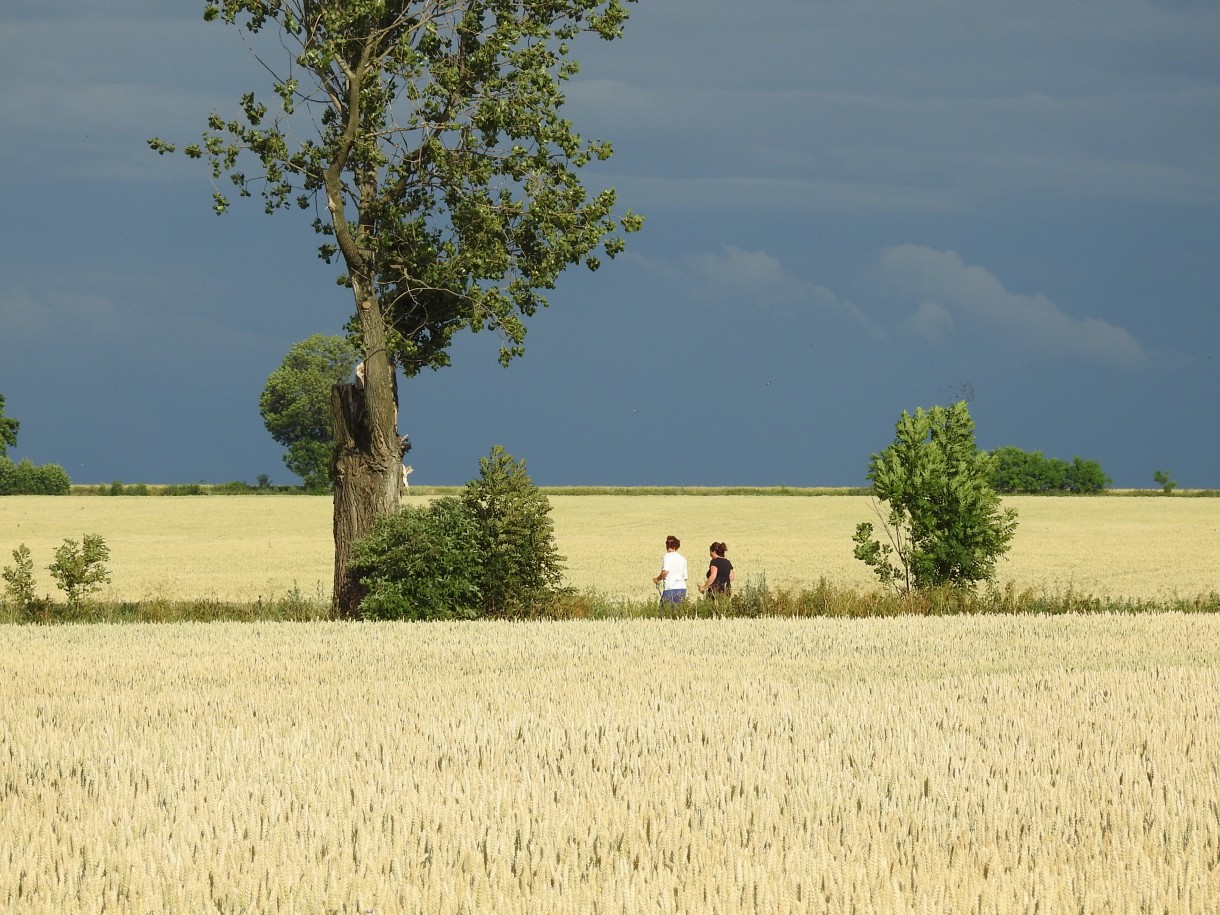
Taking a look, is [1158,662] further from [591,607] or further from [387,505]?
[387,505]

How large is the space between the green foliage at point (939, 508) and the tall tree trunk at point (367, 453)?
9.09 meters

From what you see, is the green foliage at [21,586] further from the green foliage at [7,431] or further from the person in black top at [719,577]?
the green foliage at [7,431]

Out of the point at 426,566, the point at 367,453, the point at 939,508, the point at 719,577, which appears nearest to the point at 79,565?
the point at 367,453

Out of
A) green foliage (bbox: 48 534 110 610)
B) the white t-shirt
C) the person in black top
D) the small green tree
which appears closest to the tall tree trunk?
green foliage (bbox: 48 534 110 610)

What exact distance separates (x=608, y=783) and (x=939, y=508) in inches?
706

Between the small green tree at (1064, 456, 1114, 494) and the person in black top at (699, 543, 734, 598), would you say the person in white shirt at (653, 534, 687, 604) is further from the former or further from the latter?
the small green tree at (1064, 456, 1114, 494)

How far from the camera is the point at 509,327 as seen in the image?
24359 millimetres

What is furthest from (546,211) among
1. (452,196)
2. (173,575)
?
(173,575)

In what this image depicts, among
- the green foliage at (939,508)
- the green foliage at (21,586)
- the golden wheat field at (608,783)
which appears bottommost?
the golden wheat field at (608,783)

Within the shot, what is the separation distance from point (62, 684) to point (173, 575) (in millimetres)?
27197

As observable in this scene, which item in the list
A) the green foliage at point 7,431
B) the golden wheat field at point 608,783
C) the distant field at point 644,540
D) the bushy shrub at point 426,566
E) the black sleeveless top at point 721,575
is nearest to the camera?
the golden wheat field at point 608,783

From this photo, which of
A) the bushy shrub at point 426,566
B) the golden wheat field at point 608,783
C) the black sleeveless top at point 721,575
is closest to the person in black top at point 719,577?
the black sleeveless top at point 721,575

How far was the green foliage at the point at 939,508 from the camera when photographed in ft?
80.8

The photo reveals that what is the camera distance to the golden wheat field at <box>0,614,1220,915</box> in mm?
6062
